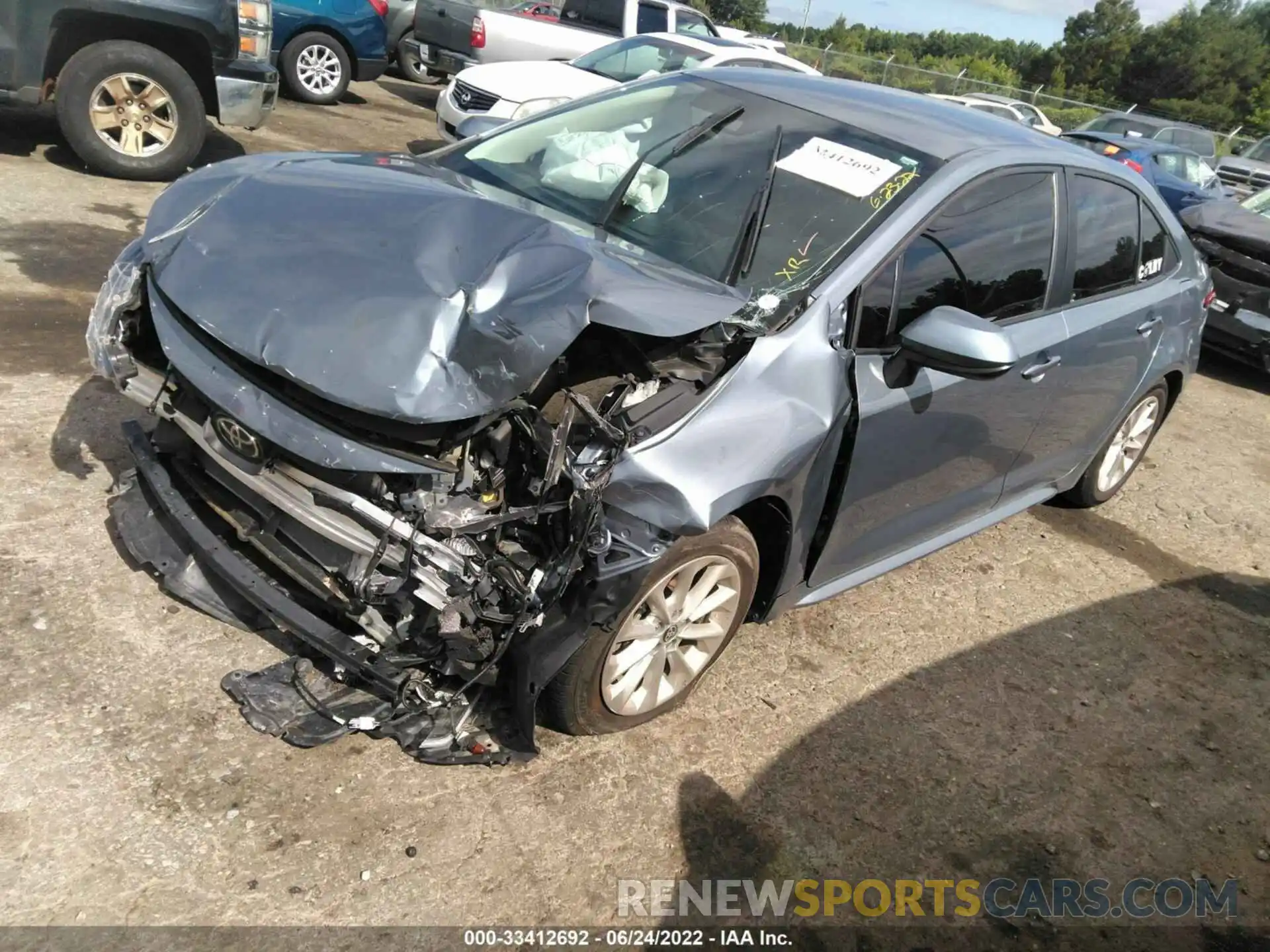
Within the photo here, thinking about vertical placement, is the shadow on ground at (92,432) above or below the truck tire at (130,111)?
below

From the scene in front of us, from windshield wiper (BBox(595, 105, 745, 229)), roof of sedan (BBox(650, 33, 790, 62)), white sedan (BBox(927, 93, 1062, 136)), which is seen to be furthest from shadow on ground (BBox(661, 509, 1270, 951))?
white sedan (BBox(927, 93, 1062, 136))

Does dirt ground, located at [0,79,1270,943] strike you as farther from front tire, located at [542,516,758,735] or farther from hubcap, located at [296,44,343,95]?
hubcap, located at [296,44,343,95]

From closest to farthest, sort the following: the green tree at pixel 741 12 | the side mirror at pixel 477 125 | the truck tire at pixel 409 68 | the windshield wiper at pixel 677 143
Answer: the windshield wiper at pixel 677 143
the side mirror at pixel 477 125
the truck tire at pixel 409 68
the green tree at pixel 741 12

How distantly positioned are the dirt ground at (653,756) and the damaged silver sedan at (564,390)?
17cm

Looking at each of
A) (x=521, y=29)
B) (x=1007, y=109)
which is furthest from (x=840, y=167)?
(x=1007, y=109)

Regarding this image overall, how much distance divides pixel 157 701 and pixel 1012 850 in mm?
2589

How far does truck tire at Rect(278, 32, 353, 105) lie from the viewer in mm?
10797

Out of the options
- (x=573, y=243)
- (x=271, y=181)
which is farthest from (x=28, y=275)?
(x=573, y=243)

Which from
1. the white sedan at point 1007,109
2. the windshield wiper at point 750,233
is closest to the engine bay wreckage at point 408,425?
the windshield wiper at point 750,233

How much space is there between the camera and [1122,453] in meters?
5.22

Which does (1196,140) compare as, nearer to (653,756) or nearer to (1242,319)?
(1242,319)

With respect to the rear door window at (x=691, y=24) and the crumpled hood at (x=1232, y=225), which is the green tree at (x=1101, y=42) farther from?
the crumpled hood at (x=1232, y=225)

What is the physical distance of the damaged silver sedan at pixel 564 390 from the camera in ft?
8.39

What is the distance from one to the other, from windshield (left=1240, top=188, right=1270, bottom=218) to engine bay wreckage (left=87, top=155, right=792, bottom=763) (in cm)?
863
